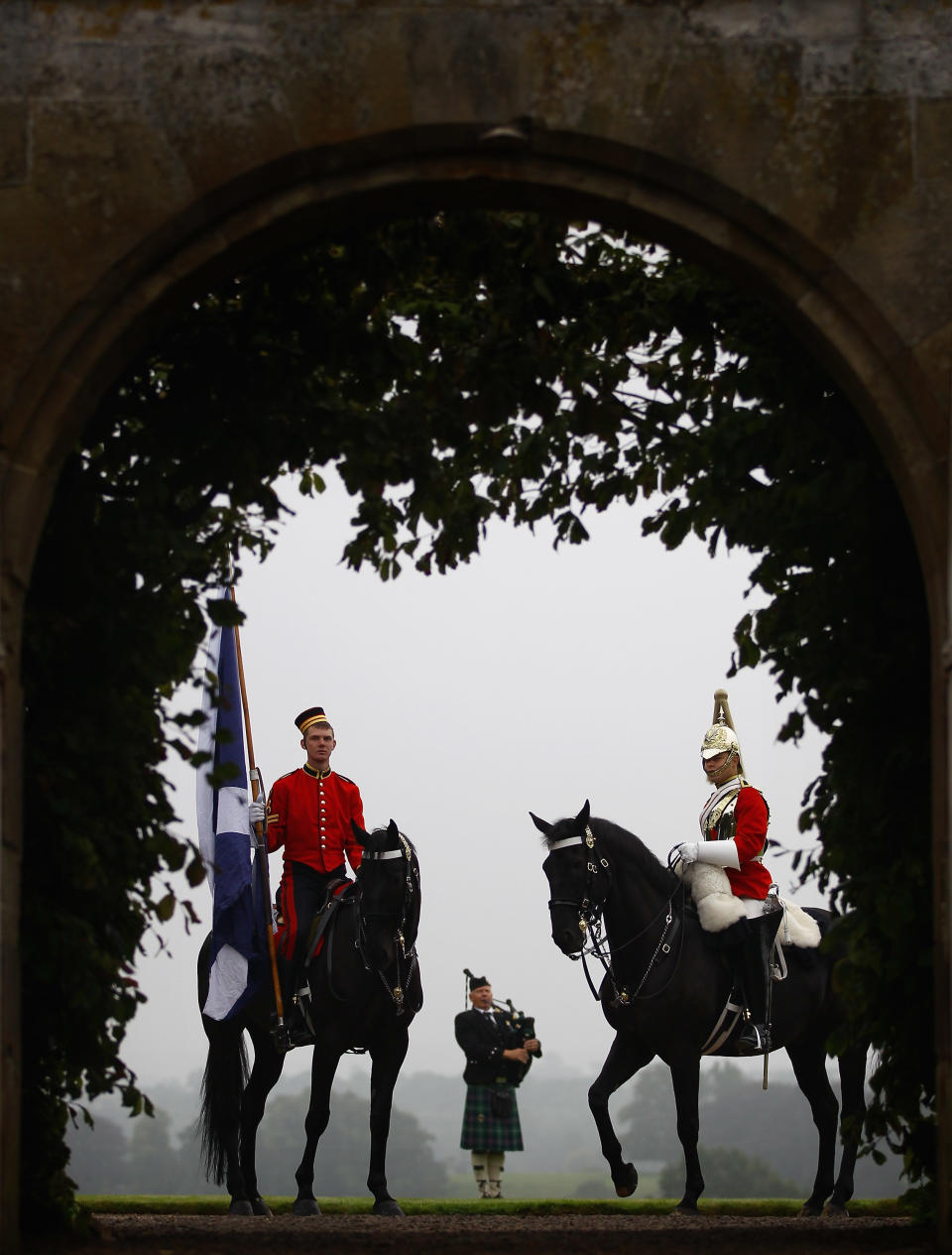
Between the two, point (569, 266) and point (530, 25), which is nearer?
point (530, 25)

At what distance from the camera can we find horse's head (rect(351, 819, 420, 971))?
440 inches

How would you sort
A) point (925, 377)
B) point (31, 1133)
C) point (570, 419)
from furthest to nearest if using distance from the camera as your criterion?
point (570, 419), point (31, 1133), point (925, 377)

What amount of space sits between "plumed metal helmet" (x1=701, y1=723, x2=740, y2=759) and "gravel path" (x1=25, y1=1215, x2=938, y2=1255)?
2.81 meters

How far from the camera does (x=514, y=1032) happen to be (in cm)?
1509

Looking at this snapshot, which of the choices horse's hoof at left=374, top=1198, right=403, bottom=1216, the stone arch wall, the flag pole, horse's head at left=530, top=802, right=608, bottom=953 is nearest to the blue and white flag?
the flag pole

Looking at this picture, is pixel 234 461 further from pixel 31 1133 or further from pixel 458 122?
pixel 31 1133

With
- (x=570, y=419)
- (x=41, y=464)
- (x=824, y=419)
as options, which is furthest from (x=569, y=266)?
(x=41, y=464)

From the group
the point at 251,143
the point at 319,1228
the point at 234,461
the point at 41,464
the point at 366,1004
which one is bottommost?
the point at 319,1228

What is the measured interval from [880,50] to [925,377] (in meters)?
1.22

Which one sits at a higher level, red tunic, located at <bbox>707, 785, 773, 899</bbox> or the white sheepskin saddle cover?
red tunic, located at <bbox>707, 785, 773, 899</bbox>

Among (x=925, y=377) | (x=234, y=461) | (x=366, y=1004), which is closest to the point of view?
(x=925, y=377)

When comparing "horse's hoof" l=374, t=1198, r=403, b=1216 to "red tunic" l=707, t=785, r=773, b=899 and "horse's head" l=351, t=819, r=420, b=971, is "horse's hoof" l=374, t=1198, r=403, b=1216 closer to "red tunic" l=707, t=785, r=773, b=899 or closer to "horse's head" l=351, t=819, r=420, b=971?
"horse's head" l=351, t=819, r=420, b=971

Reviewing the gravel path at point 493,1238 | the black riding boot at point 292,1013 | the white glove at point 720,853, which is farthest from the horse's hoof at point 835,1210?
the black riding boot at point 292,1013

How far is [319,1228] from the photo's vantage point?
9648 mm
